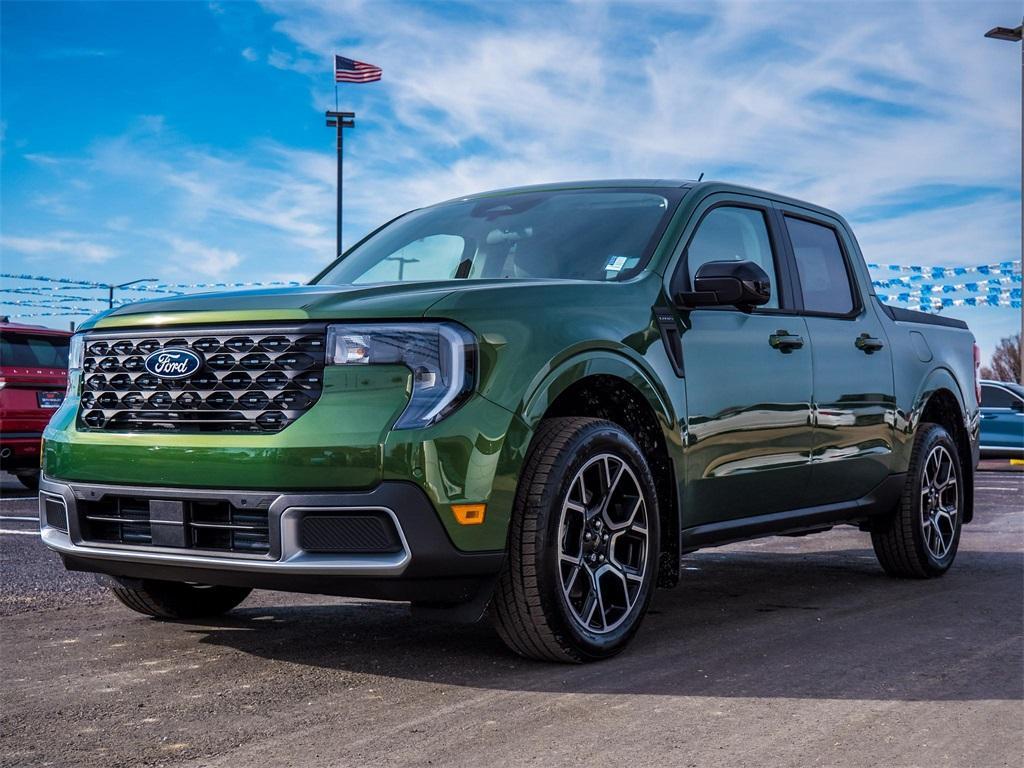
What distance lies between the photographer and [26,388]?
12.2 meters

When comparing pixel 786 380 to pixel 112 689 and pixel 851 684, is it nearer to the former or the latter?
pixel 851 684

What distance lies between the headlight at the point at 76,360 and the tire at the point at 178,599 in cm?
86

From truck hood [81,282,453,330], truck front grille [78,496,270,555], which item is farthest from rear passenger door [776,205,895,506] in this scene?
truck front grille [78,496,270,555]

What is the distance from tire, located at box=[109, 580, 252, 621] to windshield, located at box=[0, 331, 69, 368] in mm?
7686

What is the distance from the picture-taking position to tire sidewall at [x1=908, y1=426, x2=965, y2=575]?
6750 millimetres

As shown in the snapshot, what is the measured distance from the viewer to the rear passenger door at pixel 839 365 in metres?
5.89

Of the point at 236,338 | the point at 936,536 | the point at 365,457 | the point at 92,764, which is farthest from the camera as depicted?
the point at 936,536

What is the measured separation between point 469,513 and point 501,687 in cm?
59

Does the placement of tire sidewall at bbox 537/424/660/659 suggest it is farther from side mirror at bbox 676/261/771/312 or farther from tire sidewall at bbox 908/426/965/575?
tire sidewall at bbox 908/426/965/575

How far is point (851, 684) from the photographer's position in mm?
4141

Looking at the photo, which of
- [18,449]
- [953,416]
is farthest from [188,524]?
[18,449]

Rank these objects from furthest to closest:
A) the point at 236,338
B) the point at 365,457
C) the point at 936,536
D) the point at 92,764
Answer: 1. the point at 936,536
2. the point at 236,338
3. the point at 365,457
4. the point at 92,764

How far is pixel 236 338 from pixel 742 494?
7.59 feet

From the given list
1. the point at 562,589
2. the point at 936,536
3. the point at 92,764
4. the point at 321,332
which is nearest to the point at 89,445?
the point at 321,332
